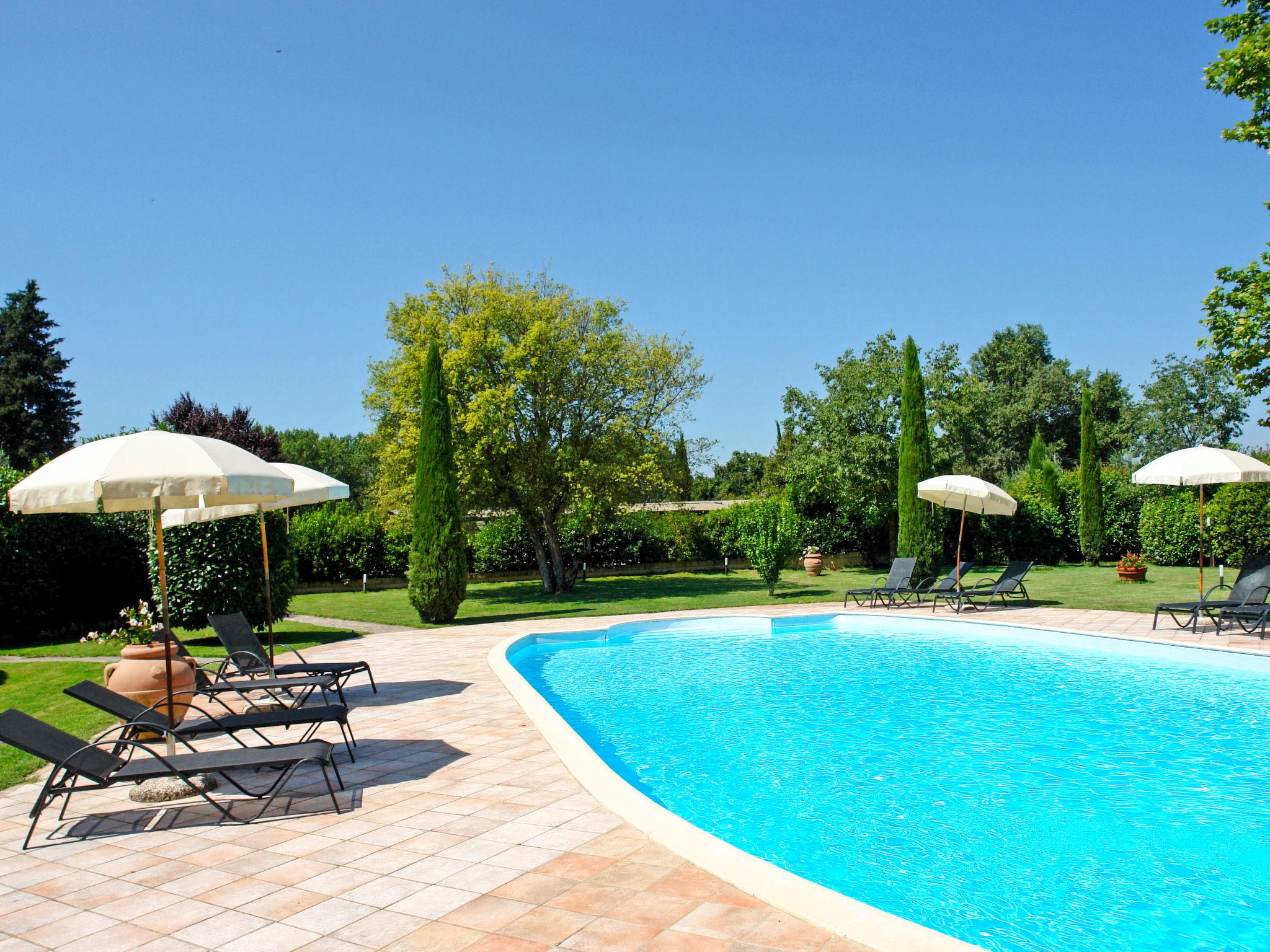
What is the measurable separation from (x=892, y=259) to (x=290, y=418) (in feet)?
83.9

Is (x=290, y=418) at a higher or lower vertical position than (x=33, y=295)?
lower

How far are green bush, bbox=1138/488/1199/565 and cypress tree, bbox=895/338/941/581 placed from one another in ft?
29.5

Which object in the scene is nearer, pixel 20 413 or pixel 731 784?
pixel 731 784

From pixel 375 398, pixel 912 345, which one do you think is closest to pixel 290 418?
pixel 375 398

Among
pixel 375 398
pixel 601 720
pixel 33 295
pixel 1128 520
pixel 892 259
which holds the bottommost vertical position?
pixel 601 720

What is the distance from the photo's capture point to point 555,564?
2372cm

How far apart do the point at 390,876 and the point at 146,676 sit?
4688 mm

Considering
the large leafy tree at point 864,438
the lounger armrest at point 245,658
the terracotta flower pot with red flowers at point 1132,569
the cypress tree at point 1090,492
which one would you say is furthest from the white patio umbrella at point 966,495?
the lounger armrest at point 245,658

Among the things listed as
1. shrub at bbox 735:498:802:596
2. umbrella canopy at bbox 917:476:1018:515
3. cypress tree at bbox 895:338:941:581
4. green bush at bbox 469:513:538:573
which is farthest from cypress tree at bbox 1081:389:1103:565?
green bush at bbox 469:513:538:573

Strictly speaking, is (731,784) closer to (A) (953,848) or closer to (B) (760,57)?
(A) (953,848)

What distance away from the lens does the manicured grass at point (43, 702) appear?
21.7 feet

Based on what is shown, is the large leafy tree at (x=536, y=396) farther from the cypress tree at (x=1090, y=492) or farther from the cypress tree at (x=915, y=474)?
the cypress tree at (x=1090, y=492)

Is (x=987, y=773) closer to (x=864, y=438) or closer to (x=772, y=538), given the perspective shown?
(x=772, y=538)

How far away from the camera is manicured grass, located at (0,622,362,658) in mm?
12805
